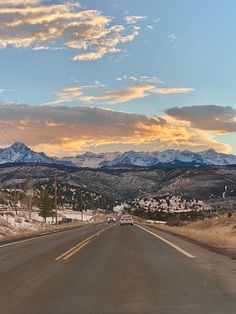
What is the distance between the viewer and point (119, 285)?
12.5 meters

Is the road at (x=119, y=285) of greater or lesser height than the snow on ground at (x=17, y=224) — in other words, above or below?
below

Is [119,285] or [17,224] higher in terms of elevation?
[17,224]

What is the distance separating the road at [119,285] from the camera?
31.8 ft

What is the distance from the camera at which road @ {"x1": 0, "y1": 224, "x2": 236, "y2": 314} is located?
31.8 ft

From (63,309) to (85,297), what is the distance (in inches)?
49.8

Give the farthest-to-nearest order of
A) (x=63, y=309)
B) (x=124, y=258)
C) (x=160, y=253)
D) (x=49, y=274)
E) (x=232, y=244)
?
1. (x=232, y=244)
2. (x=160, y=253)
3. (x=124, y=258)
4. (x=49, y=274)
5. (x=63, y=309)

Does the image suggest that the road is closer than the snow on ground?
Yes

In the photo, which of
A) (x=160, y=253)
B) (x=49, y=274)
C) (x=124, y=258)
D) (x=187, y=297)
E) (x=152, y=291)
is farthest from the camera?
(x=160, y=253)

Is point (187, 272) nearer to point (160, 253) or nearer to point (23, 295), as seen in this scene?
point (23, 295)

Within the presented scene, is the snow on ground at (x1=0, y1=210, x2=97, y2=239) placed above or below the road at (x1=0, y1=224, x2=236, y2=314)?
above

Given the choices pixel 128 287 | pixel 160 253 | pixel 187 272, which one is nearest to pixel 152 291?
pixel 128 287

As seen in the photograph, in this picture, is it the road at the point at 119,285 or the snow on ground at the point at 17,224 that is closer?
the road at the point at 119,285

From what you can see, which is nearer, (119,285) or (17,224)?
(119,285)

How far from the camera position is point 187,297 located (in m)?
10.7
